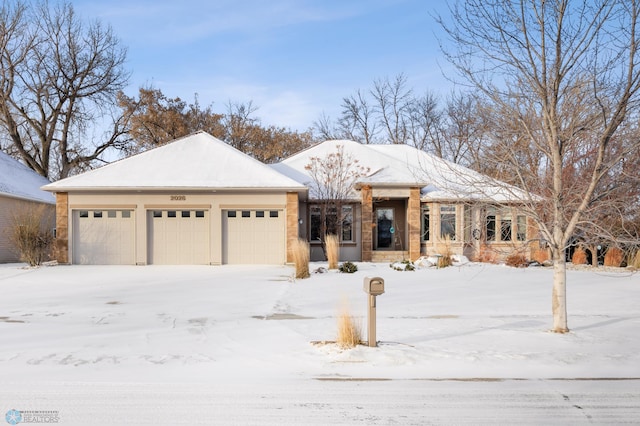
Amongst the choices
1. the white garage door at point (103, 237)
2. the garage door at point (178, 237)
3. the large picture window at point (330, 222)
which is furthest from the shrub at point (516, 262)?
the white garage door at point (103, 237)

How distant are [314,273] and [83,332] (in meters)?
8.72

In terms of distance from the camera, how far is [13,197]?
71.5ft

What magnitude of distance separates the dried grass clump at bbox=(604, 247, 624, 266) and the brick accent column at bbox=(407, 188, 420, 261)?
703 centimetres

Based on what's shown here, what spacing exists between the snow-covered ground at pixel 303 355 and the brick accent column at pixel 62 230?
696cm

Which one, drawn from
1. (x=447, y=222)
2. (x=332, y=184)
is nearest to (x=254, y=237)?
(x=332, y=184)

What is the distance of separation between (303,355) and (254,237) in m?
12.9

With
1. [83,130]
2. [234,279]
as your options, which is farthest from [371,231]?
[83,130]

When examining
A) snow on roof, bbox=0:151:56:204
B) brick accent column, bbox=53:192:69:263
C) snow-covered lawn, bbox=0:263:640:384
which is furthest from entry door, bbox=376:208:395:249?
snow on roof, bbox=0:151:56:204

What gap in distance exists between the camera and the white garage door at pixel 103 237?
19.2m

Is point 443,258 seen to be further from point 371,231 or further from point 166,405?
point 166,405

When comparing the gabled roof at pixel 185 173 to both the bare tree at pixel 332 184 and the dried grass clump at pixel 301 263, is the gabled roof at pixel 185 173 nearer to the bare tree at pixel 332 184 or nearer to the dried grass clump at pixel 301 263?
the bare tree at pixel 332 184

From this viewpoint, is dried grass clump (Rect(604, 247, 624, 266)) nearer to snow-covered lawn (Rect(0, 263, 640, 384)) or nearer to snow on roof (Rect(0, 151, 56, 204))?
snow-covered lawn (Rect(0, 263, 640, 384))

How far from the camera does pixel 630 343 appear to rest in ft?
24.5

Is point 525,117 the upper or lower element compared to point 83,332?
upper
